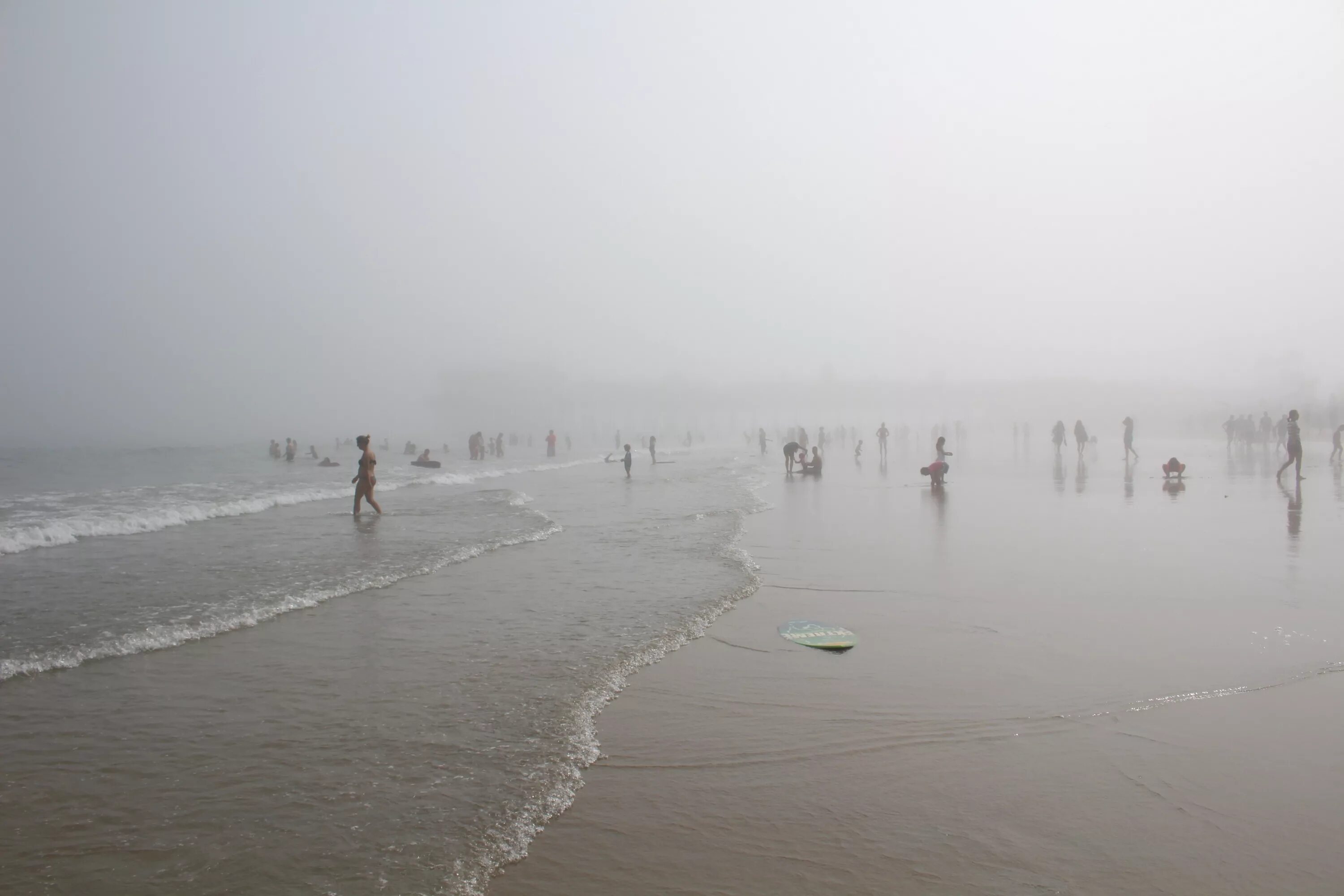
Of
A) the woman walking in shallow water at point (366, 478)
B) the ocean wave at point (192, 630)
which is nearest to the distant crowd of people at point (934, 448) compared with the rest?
the woman walking in shallow water at point (366, 478)

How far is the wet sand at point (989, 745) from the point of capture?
313 centimetres

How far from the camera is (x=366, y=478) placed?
18562 millimetres

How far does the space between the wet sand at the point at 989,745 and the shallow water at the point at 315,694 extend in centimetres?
51

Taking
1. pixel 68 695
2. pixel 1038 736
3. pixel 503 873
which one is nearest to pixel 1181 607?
pixel 1038 736

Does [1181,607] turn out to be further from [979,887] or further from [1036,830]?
[979,887]

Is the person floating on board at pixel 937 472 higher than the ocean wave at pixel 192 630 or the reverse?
higher

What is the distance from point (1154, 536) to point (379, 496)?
21657 millimetres

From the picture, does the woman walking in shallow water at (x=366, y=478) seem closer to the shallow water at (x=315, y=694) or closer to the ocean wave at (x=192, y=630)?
the shallow water at (x=315, y=694)

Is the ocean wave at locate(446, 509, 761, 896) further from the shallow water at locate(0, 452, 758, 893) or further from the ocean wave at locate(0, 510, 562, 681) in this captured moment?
the ocean wave at locate(0, 510, 562, 681)

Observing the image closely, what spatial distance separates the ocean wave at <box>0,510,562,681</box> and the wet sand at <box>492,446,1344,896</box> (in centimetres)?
454

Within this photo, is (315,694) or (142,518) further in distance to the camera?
(142,518)

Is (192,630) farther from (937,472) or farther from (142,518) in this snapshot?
(937,472)

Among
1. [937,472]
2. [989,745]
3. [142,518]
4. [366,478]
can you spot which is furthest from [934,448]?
[989,745]

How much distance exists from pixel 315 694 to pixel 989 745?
14.7ft
